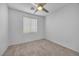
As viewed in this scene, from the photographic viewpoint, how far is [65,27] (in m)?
3.20

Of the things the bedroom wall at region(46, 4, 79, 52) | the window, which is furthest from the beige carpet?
the window

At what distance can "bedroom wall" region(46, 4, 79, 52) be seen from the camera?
2725 millimetres

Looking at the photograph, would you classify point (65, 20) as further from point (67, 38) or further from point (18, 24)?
point (18, 24)

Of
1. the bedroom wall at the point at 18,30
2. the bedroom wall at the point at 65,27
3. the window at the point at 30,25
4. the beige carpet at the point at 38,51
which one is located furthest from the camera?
the bedroom wall at the point at 18,30

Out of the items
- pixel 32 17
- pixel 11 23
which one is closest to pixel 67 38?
pixel 32 17

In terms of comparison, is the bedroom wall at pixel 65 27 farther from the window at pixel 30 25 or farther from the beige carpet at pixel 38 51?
the window at pixel 30 25

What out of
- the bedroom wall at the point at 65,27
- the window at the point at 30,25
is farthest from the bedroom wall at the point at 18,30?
the bedroom wall at the point at 65,27

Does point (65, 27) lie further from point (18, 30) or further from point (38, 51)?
point (18, 30)

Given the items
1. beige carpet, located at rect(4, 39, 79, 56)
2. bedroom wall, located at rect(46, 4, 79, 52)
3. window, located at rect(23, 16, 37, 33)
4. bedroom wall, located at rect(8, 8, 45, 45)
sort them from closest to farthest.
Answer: beige carpet, located at rect(4, 39, 79, 56) → window, located at rect(23, 16, 37, 33) → bedroom wall, located at rect(46, 4, 79, 52) → bedroom wall, located at rect(8, 8, 45, 45)

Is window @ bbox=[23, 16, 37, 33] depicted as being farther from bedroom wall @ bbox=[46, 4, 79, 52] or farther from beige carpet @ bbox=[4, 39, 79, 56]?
bedroom wall @ bbox=[46, 4, 79, 52]

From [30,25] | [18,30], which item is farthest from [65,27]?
[18,30]

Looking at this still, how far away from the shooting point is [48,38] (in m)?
3.71

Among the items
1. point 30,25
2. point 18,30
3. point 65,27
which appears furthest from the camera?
point 18,30

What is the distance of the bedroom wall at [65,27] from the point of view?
8.94 ft
